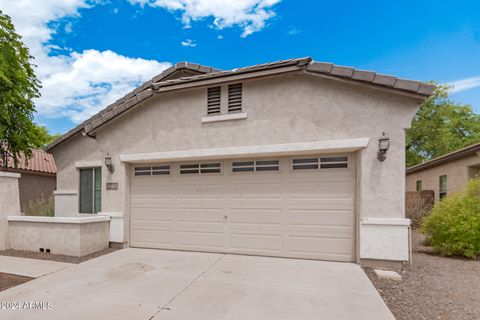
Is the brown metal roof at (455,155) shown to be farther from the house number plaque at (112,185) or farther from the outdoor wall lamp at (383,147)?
the house number plaque at (112,185)

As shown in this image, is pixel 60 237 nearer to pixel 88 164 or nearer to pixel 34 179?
pixel 88 164

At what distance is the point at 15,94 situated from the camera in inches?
447

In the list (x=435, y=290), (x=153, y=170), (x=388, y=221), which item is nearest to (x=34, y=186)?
(x=153, y=170)

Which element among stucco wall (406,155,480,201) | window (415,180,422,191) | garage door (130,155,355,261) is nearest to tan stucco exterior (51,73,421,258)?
garage door (130,155,355,261)

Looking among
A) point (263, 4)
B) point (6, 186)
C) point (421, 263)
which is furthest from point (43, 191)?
point (421, 263)

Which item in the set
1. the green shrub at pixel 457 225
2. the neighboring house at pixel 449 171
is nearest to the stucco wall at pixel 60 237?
the green shrub at pixel 457 225

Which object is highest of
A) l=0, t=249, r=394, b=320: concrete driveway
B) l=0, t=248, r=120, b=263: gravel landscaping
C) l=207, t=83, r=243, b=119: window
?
l=207, t=83, r=243, b=119: window

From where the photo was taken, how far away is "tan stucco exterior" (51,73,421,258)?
5996mm

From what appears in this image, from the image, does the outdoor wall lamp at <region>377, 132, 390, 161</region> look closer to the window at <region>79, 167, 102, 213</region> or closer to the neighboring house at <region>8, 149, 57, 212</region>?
the window at <region>79, 167, 102, 213</region>

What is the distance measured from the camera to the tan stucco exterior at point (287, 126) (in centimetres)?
600

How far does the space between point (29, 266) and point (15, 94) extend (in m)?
8.65

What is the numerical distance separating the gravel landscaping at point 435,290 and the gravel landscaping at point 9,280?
6.78m

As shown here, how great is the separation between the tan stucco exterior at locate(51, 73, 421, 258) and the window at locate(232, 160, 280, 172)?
581 mm

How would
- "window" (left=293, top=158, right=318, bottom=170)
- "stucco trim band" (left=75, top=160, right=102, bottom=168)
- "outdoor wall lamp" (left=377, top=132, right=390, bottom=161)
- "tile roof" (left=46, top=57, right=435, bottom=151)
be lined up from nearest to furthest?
"tile roof" (left=46, top=57, right=435, bottom=151) < "outdoor wall lamp" (left=377, top=132, right=390, bottom=161) < "window" (left=293, top=158, right=318, bottom=170) < "stucco trim band" (left=75, top=160, right=102, bottom=168)
